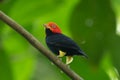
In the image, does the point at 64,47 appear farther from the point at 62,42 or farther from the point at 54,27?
the point at 54,27

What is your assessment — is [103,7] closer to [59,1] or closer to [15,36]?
[59,1]

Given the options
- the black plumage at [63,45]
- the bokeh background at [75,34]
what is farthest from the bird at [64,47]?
the bokeh background at [75,34]

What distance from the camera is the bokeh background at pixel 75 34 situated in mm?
A: 1197

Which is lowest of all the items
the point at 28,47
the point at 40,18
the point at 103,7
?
the point at 28,47

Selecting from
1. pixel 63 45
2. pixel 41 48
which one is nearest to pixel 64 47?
pixel 63 45

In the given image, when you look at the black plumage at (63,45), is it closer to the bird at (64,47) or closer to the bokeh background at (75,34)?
the bird at (64,47)

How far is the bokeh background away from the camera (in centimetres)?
120

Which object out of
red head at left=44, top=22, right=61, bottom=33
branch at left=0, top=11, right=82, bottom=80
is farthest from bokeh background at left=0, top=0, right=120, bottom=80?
branch at left=0, top=11, right=82, bottom=80

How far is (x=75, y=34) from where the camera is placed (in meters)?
1.23

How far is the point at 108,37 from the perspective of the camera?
1205 millimetres

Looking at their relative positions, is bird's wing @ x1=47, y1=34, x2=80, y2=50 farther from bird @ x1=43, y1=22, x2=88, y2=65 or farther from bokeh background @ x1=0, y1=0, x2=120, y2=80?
bokeh background @ x1=0, y1=0, x2=120, y2=80

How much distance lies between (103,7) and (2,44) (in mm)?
387

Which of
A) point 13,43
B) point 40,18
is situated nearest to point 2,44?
point 13,43

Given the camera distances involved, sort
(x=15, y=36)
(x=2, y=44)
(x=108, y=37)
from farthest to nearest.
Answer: (x=15, y=36)
(x=2, y=44)
(x=108, y=37)
